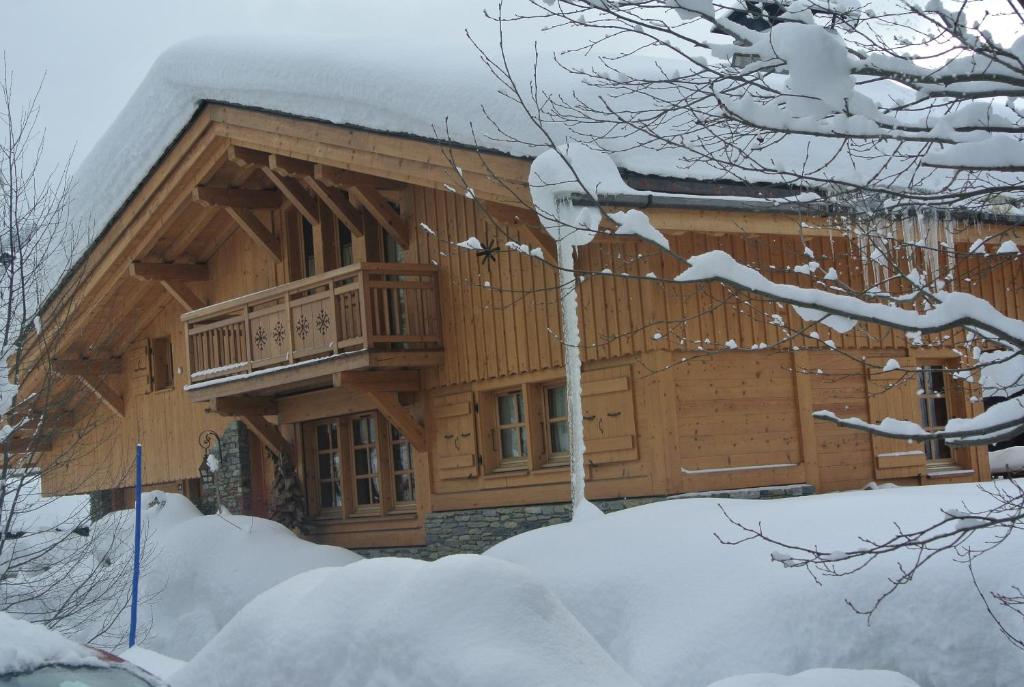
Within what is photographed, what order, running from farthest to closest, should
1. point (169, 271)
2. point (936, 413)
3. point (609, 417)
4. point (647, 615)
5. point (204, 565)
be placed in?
point (169, 271), point (204, 565), point (936, 413), point (609, 417), point (647, 615)

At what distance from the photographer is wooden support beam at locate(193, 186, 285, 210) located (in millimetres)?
15820

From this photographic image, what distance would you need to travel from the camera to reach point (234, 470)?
1738cm

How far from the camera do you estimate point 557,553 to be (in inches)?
369

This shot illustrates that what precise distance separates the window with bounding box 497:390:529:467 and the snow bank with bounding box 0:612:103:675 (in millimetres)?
8572

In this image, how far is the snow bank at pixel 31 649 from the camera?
15.0 ft

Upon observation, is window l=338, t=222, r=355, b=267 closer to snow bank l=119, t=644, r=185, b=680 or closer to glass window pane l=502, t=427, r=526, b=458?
glass window pane l=502, t=427, r=526, b=458

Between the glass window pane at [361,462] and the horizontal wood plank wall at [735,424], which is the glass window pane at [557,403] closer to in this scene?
the horizontal wood plank wall at [735,424]

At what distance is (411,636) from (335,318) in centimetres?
864

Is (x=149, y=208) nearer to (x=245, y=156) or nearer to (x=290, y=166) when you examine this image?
(x=245, y=156)

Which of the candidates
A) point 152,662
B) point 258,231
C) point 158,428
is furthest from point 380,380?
point 158,428

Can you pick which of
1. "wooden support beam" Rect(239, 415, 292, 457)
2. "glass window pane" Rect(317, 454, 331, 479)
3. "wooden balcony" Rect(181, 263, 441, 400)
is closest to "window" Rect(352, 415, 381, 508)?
"glass window pane" Rect(317, 454, 331, 479)

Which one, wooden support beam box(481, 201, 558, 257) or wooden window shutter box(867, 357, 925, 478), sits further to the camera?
wooden window shutter box(867, 357, 925, 478)

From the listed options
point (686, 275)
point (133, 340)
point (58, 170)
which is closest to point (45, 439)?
point (58, 170)

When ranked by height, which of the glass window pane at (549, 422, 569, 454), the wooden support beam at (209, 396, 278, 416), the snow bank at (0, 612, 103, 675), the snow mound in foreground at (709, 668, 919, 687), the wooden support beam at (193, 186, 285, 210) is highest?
the wooden support beam at (193, 186, 285, 210)
